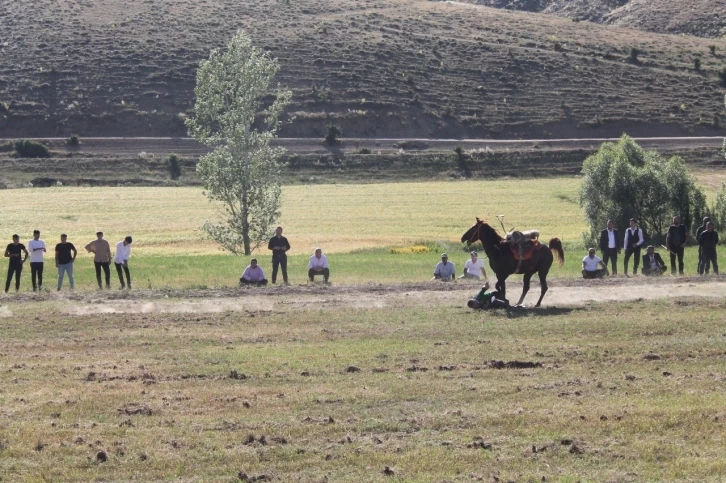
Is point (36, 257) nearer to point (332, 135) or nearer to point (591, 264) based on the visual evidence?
point (591, 264)

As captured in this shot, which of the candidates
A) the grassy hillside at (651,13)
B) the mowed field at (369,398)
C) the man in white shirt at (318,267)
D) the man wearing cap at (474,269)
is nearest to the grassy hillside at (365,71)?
the grassy hillside at (651,13)

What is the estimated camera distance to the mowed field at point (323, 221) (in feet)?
109

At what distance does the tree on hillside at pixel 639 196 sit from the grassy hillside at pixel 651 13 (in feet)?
352

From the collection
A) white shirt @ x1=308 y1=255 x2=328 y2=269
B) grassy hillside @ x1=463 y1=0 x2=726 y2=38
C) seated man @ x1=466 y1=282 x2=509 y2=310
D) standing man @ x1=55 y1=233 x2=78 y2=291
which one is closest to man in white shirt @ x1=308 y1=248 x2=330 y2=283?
white shirt @ x1=308 y1=255 x2=328 y2=269

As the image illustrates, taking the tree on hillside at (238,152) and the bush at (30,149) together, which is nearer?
the tree on hillside at (238,152)

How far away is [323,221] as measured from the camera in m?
58.1

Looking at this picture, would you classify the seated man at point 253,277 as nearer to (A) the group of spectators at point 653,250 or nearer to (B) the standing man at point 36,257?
(B) the standing man at point 36,257

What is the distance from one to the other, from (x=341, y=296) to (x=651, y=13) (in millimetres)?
146333

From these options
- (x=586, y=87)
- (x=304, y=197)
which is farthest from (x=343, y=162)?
(x=586, y=87)

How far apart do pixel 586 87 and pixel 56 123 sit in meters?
52.2

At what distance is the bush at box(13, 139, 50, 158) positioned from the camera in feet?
288

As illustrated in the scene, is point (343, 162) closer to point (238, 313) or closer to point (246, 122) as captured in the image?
point (246, 122)

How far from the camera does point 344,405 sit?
537 inches

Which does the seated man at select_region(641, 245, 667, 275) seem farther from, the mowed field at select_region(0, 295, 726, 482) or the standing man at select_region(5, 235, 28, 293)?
the standing man at select_region(5, 235, 28, 293)
